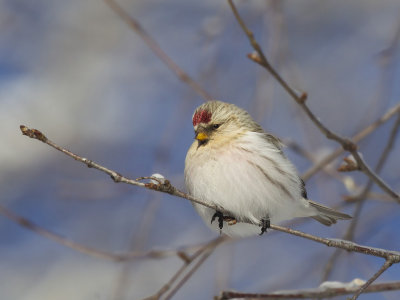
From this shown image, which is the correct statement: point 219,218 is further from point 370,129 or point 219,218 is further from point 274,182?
point 370,129

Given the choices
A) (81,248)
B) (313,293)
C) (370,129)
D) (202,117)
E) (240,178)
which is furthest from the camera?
(202,117)

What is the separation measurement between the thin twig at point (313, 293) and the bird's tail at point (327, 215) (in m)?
0.49

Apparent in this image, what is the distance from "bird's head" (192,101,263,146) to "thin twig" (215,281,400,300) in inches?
29.0

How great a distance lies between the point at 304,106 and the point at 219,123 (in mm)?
1106

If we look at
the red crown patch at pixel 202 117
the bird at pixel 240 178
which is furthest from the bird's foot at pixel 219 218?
the red crown patch at pixel 202 117

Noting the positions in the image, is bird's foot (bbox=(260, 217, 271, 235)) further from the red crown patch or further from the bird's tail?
the red crown patch

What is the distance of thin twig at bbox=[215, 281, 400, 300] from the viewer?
183 centimetres

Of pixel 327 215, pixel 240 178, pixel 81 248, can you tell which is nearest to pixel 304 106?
pixel 240 178

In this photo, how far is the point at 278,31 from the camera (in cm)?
280

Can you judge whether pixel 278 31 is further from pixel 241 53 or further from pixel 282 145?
pixel 241 53

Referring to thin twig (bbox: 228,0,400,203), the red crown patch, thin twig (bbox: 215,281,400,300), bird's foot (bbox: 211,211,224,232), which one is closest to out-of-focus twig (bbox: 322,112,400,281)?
thin twig (bbox: 228,0,400,203)

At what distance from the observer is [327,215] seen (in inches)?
99.6

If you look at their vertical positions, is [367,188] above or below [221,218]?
above

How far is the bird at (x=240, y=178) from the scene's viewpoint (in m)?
2.26
